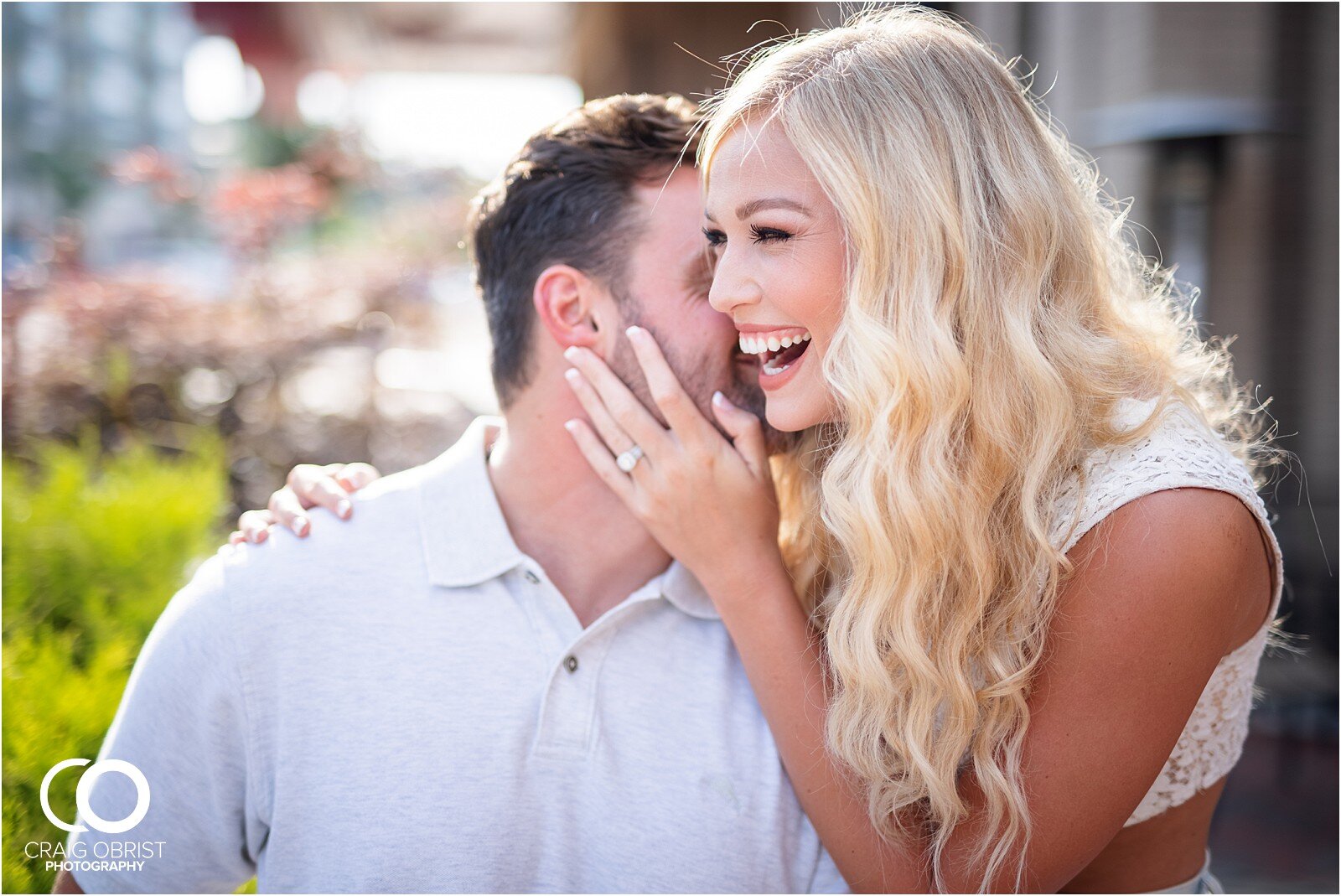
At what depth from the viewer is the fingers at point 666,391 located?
1.98 meters

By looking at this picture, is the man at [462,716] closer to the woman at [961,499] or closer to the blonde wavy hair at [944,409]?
the woman at [961,499]

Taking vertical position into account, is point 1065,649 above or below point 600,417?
below

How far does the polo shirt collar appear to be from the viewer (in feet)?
6.48

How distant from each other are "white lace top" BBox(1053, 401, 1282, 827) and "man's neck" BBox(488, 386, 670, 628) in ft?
2.72

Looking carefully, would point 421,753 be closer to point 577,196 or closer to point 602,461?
point 602,461

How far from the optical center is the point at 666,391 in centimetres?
200

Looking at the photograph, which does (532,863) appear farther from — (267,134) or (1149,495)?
(267,134)

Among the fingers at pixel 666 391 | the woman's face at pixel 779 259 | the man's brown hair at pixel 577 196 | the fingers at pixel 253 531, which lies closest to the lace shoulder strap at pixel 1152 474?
the woman's face at pixel 779 259

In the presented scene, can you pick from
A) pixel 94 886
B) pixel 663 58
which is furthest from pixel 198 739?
pixel 663 58

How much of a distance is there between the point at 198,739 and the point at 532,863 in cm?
62

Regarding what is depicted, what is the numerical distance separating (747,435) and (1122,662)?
77 cm

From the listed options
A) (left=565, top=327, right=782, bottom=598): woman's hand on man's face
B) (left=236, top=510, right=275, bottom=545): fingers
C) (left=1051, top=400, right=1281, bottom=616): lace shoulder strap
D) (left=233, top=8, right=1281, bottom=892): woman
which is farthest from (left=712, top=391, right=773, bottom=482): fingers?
(left=236, top=510, right=275, bottom=545): fingers

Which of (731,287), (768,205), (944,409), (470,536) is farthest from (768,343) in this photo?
(470,536)

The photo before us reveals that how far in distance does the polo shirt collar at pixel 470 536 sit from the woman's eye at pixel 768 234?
0.66 meters
